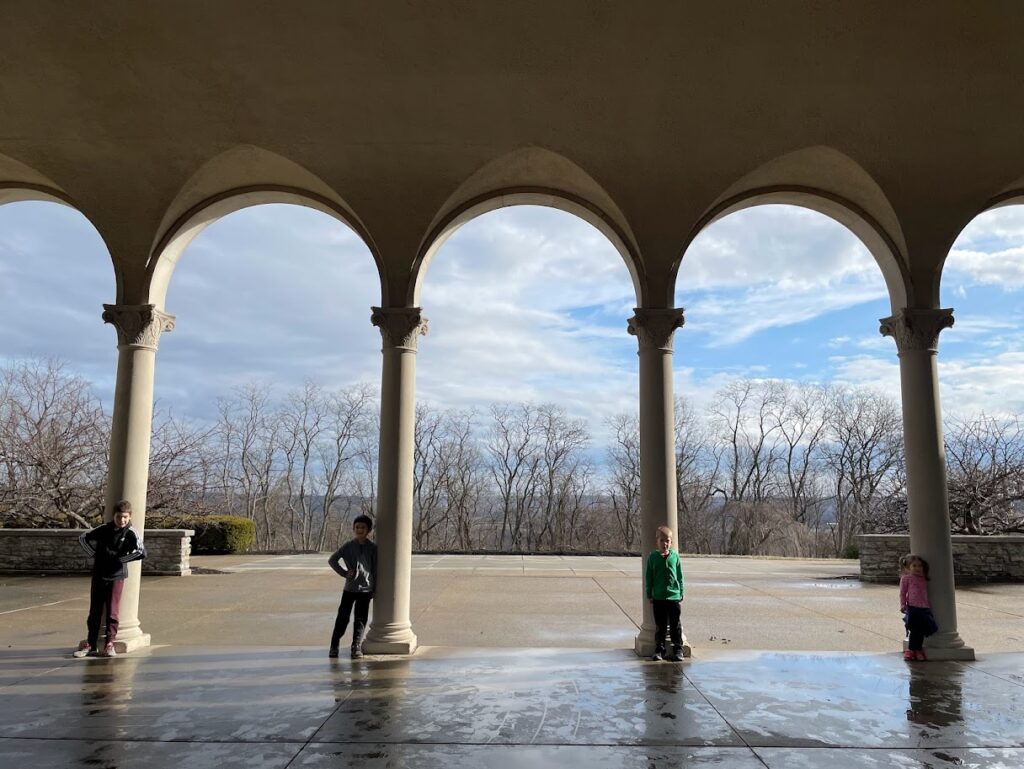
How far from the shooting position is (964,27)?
677cm

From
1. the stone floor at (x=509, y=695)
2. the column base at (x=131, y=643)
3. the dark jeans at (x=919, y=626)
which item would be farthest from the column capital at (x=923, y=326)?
the column base at (x=131, y=643)

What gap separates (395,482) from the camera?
7.90 m

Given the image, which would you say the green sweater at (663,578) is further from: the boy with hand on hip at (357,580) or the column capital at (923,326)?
the column capital at (923,326)

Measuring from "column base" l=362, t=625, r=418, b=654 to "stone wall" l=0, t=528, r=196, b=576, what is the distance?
33.5ft

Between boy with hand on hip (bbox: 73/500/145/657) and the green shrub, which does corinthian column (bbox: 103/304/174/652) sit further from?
the green shrub

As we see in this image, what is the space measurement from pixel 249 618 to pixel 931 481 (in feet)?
29.7

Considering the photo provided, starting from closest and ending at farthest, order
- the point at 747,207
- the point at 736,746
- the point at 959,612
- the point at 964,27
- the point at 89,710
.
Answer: the point at 736,746 → the point at 89,710 → the point at 964,27 → the point at 747,207 → the point at 959,612

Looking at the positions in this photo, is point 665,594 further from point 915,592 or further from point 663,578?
point 915,592

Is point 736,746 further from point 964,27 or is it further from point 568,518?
point 568,518

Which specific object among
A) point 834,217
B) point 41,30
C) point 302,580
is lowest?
point 302,580

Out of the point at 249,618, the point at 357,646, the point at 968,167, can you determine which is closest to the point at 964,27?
the point at 968,167

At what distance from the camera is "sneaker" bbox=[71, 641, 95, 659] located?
7.38 m

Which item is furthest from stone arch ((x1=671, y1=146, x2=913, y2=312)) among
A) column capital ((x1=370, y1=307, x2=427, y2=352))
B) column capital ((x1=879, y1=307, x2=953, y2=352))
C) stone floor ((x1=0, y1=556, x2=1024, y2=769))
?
stone floor ((x1=0, y1=556, x2=1024, y2=769))

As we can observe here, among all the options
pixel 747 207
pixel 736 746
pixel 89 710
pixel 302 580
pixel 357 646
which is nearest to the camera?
pixel 736 746
